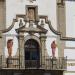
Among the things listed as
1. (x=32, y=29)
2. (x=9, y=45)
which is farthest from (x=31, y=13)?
(x=9, y=45)

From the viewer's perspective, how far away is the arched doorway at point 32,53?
42.7 m

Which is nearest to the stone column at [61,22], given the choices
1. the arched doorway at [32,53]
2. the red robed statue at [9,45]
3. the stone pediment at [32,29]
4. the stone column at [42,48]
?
the stone column at [42,48]

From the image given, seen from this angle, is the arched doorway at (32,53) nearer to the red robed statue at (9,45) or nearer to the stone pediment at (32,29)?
the stone pediment at (32,29)

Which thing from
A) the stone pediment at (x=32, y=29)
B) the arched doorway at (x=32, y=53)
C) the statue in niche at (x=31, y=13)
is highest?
the statue in niche at (x=31, y=13)

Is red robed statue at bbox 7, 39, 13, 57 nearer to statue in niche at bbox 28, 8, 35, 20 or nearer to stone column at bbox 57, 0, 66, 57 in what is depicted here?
statue in niche at bbox 28, 8, 35, 20

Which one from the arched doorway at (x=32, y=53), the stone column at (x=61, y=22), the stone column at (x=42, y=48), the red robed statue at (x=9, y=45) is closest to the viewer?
the red robed statue at (x=9, y=45)

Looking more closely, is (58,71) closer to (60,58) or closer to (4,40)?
(60,58)

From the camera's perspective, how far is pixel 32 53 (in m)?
42.9

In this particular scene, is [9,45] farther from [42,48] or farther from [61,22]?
[61,22]

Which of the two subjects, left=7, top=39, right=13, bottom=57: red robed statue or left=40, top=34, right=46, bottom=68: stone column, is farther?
left=40, top=34, right=46, bottom=68: stone column

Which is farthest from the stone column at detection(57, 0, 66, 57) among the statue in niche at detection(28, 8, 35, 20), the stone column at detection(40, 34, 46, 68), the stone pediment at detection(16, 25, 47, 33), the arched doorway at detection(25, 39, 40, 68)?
the statue in niche at detection(28, 8, 35, 20)

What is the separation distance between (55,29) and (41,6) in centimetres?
178

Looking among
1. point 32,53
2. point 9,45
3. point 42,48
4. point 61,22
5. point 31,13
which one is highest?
point 31,13

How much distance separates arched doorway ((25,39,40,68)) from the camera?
42688 millimetres
